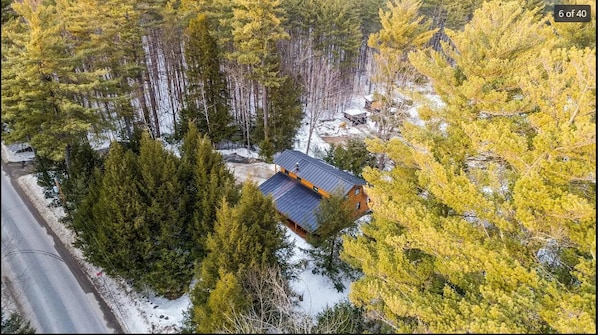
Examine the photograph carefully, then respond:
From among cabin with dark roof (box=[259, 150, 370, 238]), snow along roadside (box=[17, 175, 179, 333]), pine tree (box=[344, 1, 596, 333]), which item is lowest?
snow along roadside (box=[17, 175, 179, 333])

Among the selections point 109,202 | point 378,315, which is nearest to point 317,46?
point 109,202

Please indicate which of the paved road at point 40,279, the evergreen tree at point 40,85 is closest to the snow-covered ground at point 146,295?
the paved road at point 40,279

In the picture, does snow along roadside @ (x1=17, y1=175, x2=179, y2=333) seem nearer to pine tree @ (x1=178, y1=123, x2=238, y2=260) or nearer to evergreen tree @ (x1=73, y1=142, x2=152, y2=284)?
evergreen tree @ (x1=73, y1=142, x2=152, y2=284)

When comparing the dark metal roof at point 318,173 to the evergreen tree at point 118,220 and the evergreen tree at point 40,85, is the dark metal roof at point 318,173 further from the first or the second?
the evergreen tree at point 40,85

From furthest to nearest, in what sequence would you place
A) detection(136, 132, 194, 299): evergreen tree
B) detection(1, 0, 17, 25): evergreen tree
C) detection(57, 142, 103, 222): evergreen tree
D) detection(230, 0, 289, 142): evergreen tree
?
detection(230, 0, 289, 142): evergreen tree → detection(57, 142, 103, 222): evergreen tree → detection(136, 132, 194, 299): evergreen tree → detection(1, 0, 17, 25): evergreen tree

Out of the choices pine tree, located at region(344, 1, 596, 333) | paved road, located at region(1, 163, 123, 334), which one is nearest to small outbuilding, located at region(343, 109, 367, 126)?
pine tree, located at region(344, 1, 596, 333)
